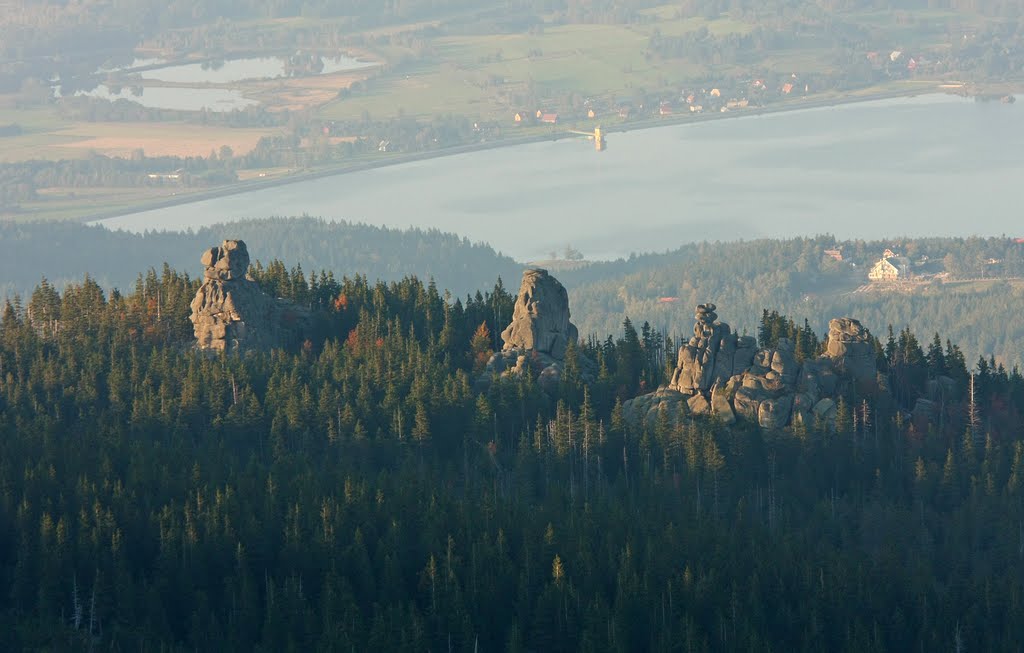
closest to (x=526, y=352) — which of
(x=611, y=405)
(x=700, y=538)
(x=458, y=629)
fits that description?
(x=611, y=405)

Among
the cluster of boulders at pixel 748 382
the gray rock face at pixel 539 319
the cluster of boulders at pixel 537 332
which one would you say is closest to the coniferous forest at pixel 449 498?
the cluster of boulders at pixel 748 382

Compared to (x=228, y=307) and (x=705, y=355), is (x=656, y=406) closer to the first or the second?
(x=705, y=355)

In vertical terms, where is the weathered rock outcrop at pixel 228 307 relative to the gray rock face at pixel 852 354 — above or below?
above

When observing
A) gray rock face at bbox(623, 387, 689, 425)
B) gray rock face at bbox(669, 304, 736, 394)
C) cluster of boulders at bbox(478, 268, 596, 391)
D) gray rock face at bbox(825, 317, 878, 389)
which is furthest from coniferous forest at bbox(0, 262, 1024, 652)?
gray rock face at bbox(669, 304, 736, 394)

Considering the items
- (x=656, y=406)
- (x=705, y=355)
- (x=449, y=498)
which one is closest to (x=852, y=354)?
(x=705, y=355)

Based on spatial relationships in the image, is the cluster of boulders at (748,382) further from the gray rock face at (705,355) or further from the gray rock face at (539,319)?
the gray rock face at (539,319)

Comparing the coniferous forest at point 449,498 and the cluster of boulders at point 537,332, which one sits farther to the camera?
the cluster of boulders at point 537,332

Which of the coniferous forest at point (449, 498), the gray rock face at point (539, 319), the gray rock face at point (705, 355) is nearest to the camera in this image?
the coniferous forest at point (449, 498)

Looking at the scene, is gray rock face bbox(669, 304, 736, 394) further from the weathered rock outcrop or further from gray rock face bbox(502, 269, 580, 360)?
the weathered rock outcrop

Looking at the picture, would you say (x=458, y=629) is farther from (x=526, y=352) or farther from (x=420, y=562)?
(x=526, y=352)
